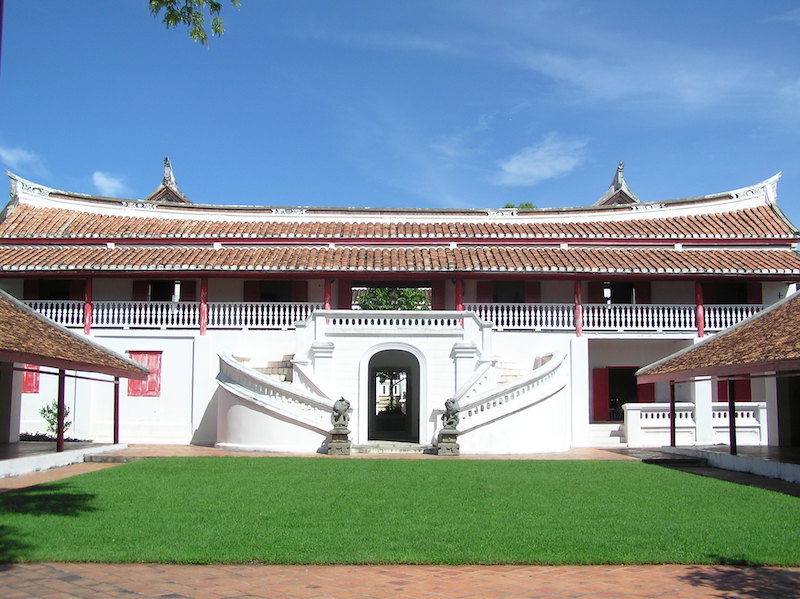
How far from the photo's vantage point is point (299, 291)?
80.9 feet

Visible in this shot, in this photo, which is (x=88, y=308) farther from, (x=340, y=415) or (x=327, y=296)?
(x=340, y=415)

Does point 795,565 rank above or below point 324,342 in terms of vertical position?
below

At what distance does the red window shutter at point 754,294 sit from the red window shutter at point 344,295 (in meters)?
12.2

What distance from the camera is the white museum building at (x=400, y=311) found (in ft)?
65.1

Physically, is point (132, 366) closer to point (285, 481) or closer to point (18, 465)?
point (18, 465)

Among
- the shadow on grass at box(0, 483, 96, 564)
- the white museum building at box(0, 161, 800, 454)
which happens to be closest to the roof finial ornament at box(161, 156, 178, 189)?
the white museum building at box(0, 161, 800, 454)

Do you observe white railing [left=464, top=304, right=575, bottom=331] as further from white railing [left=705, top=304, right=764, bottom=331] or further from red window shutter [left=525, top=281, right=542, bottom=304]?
white railing [left=705, top=304, right=764, bottom=331]

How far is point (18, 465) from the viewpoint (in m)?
14.0

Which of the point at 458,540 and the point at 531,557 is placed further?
the point at 458,540

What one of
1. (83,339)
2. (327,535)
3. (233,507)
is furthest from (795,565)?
(83,339)

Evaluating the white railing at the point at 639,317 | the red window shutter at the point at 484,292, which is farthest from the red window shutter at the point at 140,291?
the white railing at the point at 639,317

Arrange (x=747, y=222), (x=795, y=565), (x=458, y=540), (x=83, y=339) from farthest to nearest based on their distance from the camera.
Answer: (x=747, y=222) → (x=83, y=339) → (x=458, y=540) → (x=795, y=565)

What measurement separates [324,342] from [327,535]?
12.1m

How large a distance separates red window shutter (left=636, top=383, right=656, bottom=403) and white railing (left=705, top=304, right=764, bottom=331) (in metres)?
2.41
